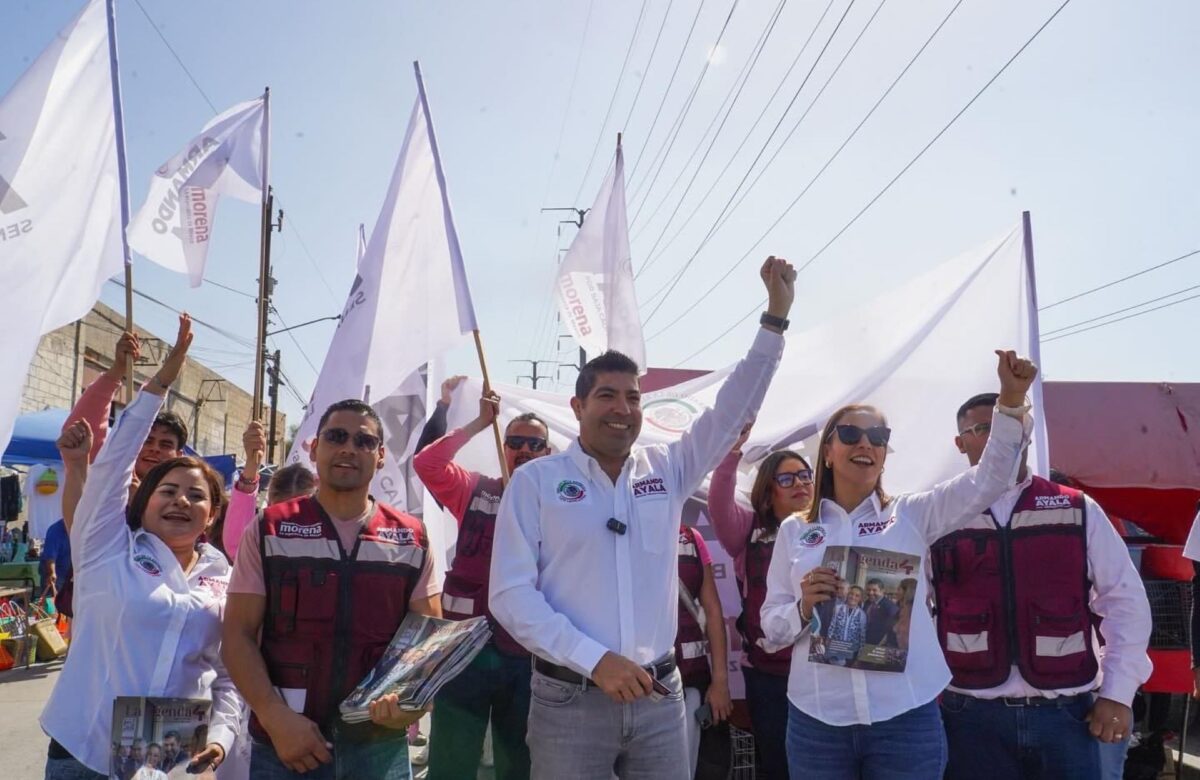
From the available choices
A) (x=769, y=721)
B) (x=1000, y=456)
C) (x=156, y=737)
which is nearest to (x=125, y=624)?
(x=156, y=737)

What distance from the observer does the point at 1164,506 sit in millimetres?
7031

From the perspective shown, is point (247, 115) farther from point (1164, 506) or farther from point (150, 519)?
point (1164, 506)

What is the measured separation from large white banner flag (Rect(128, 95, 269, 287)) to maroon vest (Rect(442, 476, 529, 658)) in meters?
2.28

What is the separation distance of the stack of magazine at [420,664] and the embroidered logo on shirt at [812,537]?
119cm

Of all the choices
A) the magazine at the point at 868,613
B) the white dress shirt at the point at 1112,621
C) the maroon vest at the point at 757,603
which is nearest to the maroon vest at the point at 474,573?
the maroon vest at the point at 757,603

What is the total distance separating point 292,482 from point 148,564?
1790 millimetres

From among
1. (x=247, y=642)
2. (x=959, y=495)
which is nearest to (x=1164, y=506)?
(x=959, y=495)

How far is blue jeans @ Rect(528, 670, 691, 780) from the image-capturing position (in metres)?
2.82

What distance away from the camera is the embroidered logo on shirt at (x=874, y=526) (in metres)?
3.17

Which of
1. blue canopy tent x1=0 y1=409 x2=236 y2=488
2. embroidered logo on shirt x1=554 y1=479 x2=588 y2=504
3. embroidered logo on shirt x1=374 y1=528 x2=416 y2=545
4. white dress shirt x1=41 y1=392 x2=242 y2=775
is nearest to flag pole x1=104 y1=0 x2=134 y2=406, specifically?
white dress shirt x1=41 y1=392 x2=242 y2=775

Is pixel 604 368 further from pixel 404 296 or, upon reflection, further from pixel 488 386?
pixel 404 296

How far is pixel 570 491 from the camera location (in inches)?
117

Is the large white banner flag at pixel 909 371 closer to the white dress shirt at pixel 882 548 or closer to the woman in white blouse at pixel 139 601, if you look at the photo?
the white dress shirt at pixel 882 548

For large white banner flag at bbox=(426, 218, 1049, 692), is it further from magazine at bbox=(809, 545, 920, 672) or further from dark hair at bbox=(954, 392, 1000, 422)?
magazine at bbox=(809, 545, 920, 672)
